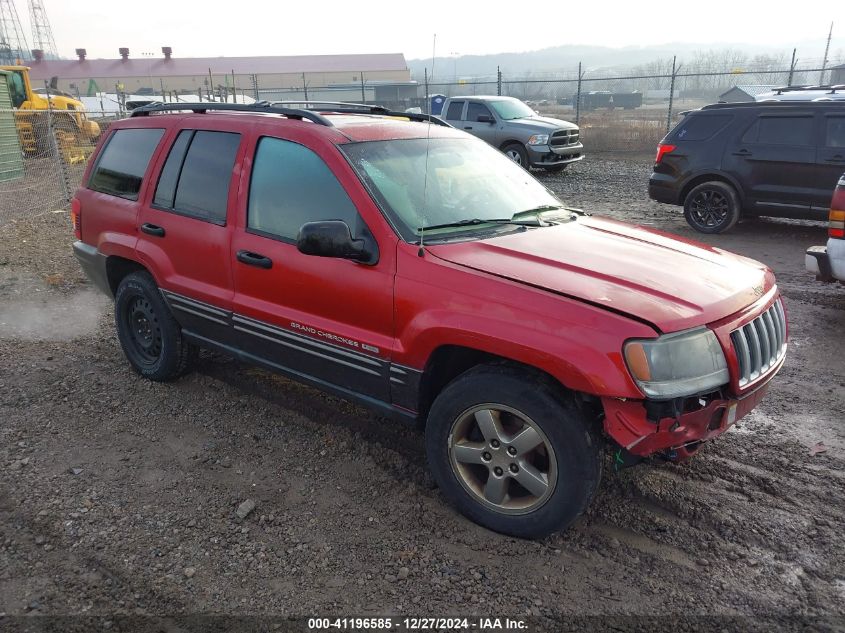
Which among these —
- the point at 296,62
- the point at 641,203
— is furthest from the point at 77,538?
the point at 296,62

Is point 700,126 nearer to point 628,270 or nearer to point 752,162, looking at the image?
point 752,162

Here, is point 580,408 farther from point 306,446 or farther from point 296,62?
point 296,62

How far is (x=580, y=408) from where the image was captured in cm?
280

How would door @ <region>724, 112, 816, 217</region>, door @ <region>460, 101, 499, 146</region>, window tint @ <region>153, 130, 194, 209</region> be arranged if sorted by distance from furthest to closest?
door @ <region>460, 101, 499, 146</region> → door @ <region>724, 112, 816, 217</region> → window tint @ <region>153, 130, 194, 209</region>

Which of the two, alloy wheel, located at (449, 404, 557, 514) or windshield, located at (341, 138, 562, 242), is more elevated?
windshield, located at (341, 138, 562, 242)

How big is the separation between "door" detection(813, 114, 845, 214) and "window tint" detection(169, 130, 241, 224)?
7812 mm

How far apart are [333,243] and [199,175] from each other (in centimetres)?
152

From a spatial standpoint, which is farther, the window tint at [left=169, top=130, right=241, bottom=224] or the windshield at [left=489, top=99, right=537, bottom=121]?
the windshield at [left=489, top=99, right=537, bottom=121]

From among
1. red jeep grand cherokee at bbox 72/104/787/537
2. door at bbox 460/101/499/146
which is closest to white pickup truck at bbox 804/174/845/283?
red jeep grand cherokee at bbox 72/104/787/537

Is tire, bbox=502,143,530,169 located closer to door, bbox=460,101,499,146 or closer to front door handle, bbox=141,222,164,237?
door, bbox=460,101,499,146

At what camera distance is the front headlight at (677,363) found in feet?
Answer: 8.50

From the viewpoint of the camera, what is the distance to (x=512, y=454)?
2941 millimetres

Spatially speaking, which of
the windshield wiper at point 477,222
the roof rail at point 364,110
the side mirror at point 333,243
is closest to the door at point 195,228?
the roof rail at point 364,110

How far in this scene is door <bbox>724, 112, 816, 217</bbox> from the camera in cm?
868
